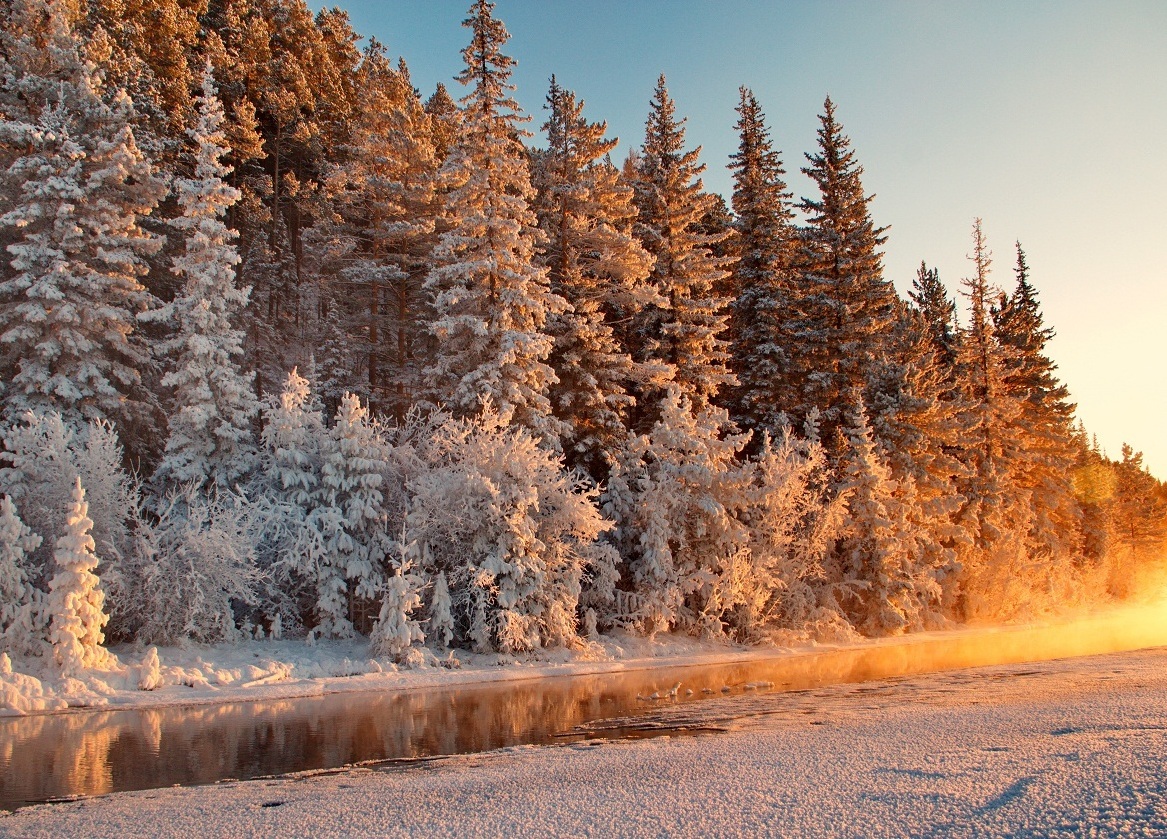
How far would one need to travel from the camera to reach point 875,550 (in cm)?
3703

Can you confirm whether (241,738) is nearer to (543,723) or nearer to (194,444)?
(543,723)

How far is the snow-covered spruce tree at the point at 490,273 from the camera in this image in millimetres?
31328

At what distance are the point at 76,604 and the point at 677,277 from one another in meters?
27.6

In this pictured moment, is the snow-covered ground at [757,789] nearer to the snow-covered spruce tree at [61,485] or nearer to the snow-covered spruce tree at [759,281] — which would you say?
the snow-covered spruce tree at [61,485]

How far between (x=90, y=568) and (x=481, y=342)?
15.1 meters

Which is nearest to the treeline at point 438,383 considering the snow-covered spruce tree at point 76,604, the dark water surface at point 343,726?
the snow-covered spruce tree at point 76,604

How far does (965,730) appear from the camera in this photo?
13828 mm

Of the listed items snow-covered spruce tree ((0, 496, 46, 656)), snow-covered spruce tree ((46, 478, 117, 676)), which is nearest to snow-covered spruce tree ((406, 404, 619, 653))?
snow-covered spruce tree ((46, 478, 117, 676))

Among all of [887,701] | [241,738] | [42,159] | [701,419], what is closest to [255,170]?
[42,159]

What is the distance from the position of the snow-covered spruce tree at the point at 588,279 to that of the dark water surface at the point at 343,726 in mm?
11291

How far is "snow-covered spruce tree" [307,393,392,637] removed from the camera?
2752cm

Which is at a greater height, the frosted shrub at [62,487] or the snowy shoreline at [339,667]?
the frosted shrub at [62,487]

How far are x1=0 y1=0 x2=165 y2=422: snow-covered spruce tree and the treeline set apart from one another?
15 cm

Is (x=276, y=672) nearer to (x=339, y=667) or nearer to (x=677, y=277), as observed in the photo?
(x=339, y=667)
